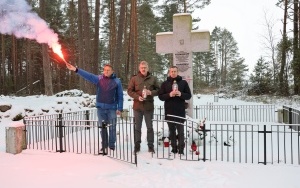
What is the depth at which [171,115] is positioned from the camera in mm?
6945

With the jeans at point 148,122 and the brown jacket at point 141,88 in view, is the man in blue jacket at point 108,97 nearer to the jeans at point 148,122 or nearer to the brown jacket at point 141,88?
the brown jacket at point 141,88

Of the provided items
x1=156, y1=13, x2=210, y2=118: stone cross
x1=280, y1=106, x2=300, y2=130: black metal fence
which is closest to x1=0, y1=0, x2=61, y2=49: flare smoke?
x1=156, y1=13, x2=210, y2=118: stone cross

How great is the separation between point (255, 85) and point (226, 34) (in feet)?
124

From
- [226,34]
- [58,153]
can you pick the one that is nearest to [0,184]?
[58,153]

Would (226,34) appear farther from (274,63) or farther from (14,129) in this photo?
(14,129)

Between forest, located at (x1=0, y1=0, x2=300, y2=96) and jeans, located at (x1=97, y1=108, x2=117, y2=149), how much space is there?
487 cm

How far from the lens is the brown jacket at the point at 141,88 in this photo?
→ 23.2ft

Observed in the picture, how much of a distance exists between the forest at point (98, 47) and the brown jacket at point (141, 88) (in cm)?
507

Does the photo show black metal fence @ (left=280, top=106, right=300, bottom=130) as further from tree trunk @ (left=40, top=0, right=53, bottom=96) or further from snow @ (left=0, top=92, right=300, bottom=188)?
tree trunk @ (left=40, top=0, right=53, bottom=96)

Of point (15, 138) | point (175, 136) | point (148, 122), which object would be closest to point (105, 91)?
point (148, 122)

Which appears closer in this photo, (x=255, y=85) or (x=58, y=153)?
(x=58, y=153)

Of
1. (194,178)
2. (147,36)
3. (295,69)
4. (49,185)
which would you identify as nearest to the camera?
(49,185)

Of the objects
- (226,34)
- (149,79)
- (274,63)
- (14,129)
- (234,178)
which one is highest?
(226,34)

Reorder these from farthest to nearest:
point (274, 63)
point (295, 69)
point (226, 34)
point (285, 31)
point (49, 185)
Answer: point (226, 34) → point (274, 63) → point (285, 31) → point (295, 69) → point (49, 185)
